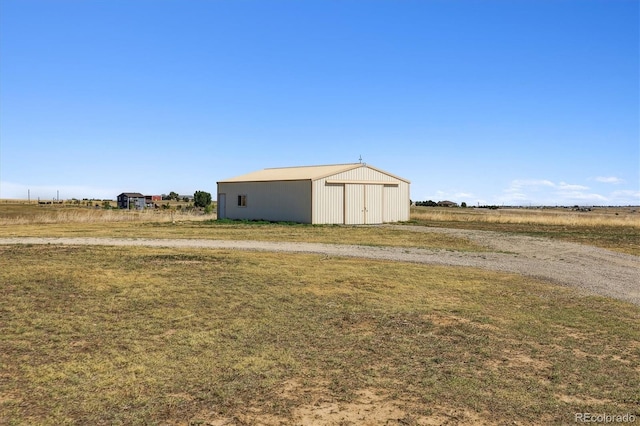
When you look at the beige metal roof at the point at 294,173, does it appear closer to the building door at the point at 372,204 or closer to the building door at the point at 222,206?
the building door at the point at 222,206

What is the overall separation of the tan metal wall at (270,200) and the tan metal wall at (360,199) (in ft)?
3.74

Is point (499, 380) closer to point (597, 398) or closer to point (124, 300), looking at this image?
point (597, 398)

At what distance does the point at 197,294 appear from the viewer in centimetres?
1037

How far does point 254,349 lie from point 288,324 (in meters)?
1.33

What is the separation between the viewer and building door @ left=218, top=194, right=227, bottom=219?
43.5m

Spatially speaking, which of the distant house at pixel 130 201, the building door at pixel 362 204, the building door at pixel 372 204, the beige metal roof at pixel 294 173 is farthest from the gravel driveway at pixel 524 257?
the distant house at pixel 130 201

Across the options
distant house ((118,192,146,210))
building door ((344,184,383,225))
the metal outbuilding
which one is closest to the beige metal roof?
the metal outbuilding

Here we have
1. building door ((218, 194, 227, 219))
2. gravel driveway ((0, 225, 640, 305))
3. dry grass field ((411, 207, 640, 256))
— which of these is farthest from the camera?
building door ((218, 194, 227, 219))

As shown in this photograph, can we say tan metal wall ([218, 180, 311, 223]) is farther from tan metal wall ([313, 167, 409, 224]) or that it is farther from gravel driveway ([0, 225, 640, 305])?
gravel driveway ([0, 225, 640, 305])

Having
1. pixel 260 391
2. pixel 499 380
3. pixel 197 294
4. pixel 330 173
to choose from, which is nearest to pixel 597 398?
pixel 499 380

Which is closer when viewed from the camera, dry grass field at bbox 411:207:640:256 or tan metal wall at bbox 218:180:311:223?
dry grass field at bbox 411:207:640:256

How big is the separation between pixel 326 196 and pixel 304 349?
28171 mm

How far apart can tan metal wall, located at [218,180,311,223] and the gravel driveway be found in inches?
540

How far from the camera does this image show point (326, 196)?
3503 centimetres
